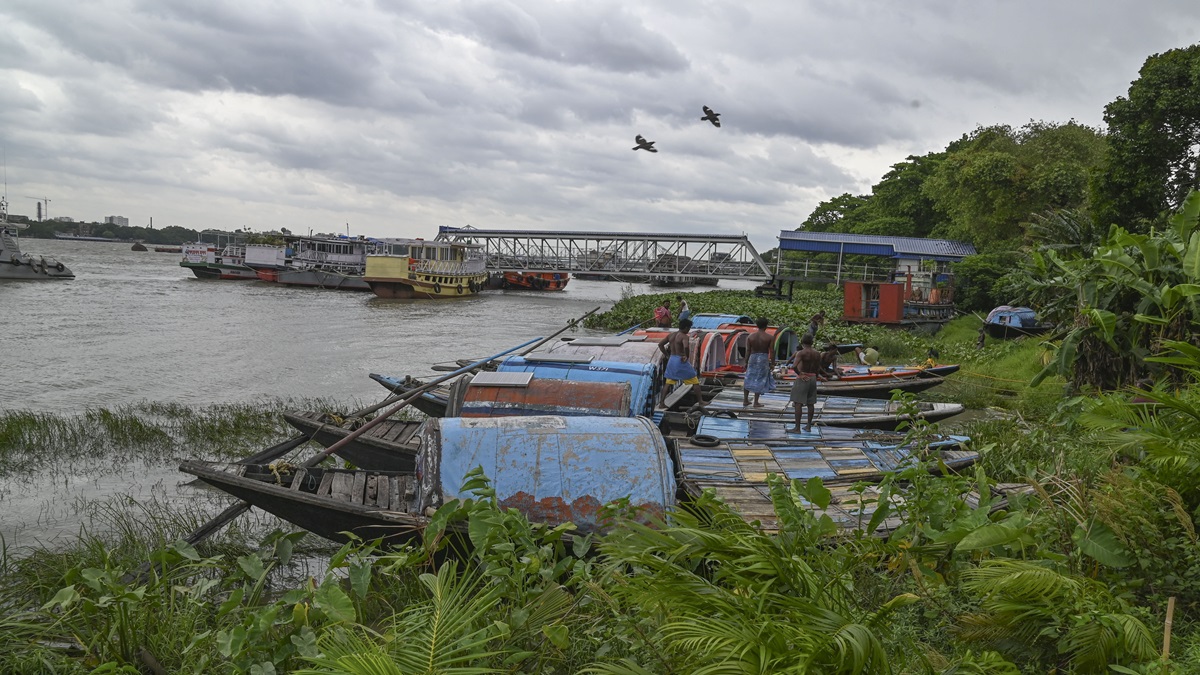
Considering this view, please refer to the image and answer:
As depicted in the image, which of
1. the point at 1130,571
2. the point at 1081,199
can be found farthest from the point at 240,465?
the point at 1081,199

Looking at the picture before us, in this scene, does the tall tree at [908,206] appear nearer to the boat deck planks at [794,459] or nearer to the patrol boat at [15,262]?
the boat deck planks at [794,459]

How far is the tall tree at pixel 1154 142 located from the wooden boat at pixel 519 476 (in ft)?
54.2

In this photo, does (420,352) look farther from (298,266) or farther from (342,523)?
(298,266)

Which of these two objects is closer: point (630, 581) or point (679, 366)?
point (630, 581)

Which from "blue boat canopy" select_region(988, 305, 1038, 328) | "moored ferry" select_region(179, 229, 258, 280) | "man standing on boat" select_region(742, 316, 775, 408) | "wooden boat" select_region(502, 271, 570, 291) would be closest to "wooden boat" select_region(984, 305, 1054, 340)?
"blue boat canopy" select_region(988, 305, 1038, 328)

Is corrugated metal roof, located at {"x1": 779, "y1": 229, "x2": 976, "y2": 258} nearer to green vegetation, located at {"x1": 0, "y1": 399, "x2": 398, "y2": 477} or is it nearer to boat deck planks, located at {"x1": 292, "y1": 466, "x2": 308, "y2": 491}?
green vegetation, located at {"x1": 0, "y1": 399, "x2": 398, "y2": 477}

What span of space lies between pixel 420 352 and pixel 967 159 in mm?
23709

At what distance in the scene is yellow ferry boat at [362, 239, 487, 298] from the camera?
43375 millimetres

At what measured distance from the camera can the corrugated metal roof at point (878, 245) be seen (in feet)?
109

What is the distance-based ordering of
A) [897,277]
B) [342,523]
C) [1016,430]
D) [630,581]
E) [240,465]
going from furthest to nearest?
1. [897,277]
2. [1016,430]
3. [240,465]
4. [342,523]
5. [630,581]

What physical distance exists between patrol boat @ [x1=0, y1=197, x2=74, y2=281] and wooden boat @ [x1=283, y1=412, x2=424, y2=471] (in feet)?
136

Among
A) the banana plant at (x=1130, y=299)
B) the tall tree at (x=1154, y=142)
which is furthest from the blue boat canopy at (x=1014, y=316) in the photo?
the banana plant at (x=1130, y=299)

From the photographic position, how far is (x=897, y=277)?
30.0 metres

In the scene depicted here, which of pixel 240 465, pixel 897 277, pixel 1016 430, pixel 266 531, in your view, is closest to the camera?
pixel 240 465
